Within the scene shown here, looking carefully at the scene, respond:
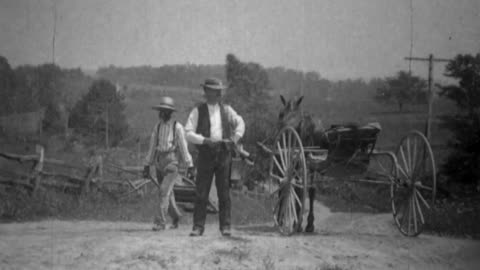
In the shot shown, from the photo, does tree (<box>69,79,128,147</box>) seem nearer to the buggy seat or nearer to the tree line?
the tree line

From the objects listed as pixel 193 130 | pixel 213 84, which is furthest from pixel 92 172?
pixel 213 84

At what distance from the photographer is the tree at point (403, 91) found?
394 inches

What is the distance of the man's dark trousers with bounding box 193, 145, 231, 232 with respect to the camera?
5.58 meters

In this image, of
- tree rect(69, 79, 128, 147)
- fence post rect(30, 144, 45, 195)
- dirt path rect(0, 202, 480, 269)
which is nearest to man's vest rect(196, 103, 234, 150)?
dirt path rect(0, 202, 480, 269)

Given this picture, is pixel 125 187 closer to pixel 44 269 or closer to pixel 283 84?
pixel 283 84

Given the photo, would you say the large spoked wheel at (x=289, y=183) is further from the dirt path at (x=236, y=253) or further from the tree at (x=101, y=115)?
the tree at (x=101, y=115)

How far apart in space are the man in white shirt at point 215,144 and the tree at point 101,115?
371 inches

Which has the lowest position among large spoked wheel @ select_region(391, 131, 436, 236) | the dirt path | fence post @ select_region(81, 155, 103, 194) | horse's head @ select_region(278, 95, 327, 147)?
fence post @ select_region(81, 155, 103, 194)

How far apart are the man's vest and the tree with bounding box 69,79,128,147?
9.44 meters

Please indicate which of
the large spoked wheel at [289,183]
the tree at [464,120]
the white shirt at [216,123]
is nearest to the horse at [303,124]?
the large spoked wheel at [289,183]

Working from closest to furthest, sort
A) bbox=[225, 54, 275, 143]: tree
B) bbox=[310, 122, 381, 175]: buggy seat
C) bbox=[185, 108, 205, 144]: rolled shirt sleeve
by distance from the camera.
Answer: bbox=[185, 108, 205, 144]: rolled shirt sleeve
bbox=[310, 122, 381, 175]: buggy seat
bbox=[225, 54, 275, 143]: tree

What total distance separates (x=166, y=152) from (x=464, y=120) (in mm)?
5969

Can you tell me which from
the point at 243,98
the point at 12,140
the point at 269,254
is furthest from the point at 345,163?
the point at 243,98

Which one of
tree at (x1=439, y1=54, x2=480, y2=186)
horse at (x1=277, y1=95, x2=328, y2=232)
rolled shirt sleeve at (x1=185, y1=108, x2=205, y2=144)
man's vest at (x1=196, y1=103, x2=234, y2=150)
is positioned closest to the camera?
rolled shirt sleeve at (x1=185, y1=108, x2=205, y2=144)
